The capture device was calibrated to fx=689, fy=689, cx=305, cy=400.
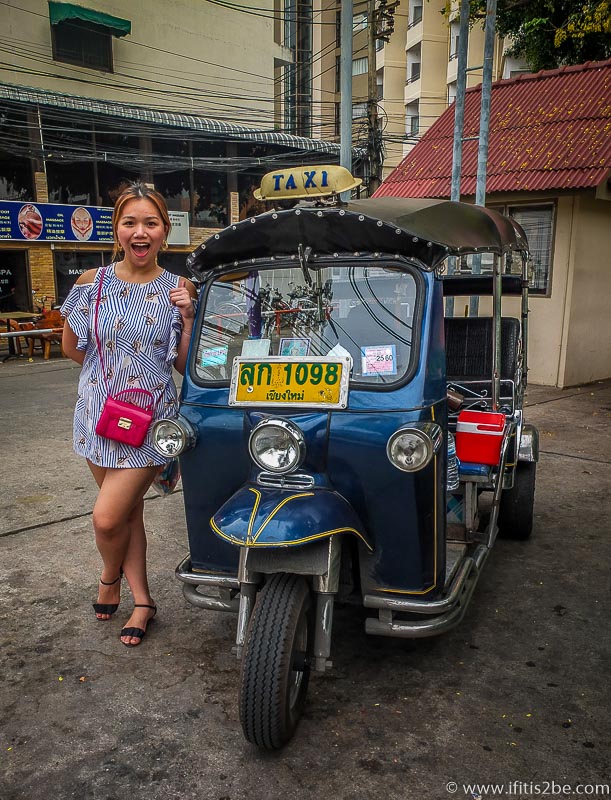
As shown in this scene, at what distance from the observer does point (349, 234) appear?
9.61 feet

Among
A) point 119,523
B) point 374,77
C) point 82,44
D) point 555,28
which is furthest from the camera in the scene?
point 82,44

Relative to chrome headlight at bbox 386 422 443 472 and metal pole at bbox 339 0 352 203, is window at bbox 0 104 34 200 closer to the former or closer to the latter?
metal pole at bbox 339 0 352 203

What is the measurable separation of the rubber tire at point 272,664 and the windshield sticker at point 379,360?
0.93m

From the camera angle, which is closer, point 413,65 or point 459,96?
point 459,96

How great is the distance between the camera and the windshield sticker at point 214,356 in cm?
320

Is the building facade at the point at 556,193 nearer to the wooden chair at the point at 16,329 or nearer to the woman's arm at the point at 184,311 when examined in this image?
the woman's arm at the point at 184,311

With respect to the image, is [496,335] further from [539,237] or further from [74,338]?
[539,237]

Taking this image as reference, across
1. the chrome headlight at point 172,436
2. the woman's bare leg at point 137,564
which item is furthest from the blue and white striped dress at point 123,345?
the woman's bare leg at point 137,564

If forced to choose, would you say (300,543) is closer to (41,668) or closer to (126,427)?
(126,427)

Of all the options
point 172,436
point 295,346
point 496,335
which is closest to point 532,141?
point 496,335

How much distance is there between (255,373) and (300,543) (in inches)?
32.6

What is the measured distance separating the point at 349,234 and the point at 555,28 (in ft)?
40.6

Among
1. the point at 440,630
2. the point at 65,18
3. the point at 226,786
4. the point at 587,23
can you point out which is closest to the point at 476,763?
the point at 440,630

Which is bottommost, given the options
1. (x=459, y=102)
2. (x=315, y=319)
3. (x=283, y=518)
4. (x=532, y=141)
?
(x=283, y=518)
